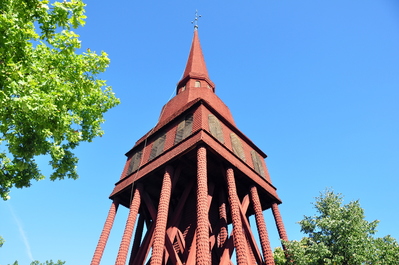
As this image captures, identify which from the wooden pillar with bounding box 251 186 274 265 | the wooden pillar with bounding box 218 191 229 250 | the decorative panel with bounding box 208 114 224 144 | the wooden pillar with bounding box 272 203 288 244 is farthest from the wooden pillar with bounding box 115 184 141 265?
the wooden pillar with bounding box 272 203 288 244

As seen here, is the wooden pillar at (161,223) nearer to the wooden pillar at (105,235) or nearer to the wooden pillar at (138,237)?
the wooden pillar at (105,235)

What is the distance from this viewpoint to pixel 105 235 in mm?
14250

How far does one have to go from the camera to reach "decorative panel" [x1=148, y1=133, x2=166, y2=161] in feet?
49.9

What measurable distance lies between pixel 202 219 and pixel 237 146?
241 inches

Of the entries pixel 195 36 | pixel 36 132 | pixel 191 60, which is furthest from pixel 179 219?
pixel 195 36

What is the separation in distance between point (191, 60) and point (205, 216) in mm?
17849

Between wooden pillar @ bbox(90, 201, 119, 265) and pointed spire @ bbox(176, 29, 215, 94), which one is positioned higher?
pointed spire @ bbox(176, 29, 215, 94)

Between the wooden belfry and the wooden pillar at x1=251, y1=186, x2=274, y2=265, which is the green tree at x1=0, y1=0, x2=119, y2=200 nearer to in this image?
the wooden belfry

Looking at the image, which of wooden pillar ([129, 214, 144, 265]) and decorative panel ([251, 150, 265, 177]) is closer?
wooden pillar ([129, 214, 144, 265])

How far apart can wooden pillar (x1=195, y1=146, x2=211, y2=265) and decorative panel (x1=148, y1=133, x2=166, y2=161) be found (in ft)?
10.8

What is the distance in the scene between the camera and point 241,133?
1714 cm

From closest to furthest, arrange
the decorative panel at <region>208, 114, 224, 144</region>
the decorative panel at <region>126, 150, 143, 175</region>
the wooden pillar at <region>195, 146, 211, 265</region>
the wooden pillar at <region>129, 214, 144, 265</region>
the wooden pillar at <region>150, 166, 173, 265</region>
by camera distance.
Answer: the wooden pillar at <region>195, 146, 211, 265</region>
the wooden pillar at <region>150, 166, 173, 265</region>
the decorative panel at <region>208, 114, 224, 144</region>
the wooden pillar at <region>129, 214, 144, 265</region>
the decorative panel at <region>126, 150, 143, 175</region>

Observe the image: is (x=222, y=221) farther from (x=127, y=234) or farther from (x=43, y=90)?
(x=43, y=90)

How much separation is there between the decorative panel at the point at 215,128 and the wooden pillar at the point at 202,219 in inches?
73.5
